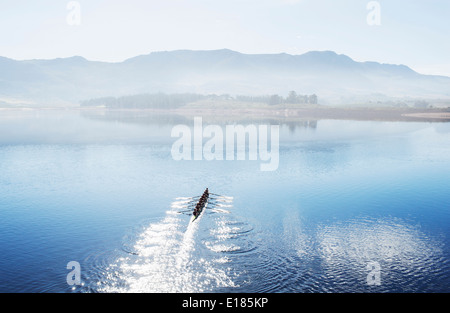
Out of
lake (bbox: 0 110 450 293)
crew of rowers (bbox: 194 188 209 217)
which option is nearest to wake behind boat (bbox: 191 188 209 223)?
crew of rowers (bbox: 194 188 209 217)

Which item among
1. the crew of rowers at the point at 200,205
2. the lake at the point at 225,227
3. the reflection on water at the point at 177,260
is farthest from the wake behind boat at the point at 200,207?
the lake at the point at 225,227

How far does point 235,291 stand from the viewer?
1252 inches

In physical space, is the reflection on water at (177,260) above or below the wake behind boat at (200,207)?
below

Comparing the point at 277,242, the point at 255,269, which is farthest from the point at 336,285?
the point at 277,242

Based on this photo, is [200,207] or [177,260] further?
[200,207]

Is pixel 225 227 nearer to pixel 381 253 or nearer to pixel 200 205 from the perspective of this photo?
pixel 200 205

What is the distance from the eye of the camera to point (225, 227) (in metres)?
46.2

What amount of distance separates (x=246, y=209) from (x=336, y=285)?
74.3 ft

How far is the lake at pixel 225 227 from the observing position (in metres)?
33.6

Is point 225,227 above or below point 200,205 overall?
below

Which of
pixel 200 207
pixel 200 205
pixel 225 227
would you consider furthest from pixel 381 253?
pixel 200 205

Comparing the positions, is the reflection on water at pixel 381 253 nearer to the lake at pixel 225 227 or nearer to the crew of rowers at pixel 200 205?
the lake at pixel 225 227

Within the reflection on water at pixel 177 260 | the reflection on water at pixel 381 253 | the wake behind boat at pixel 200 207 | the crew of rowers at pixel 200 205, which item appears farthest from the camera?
the crew of rowers at pixel 200 205
